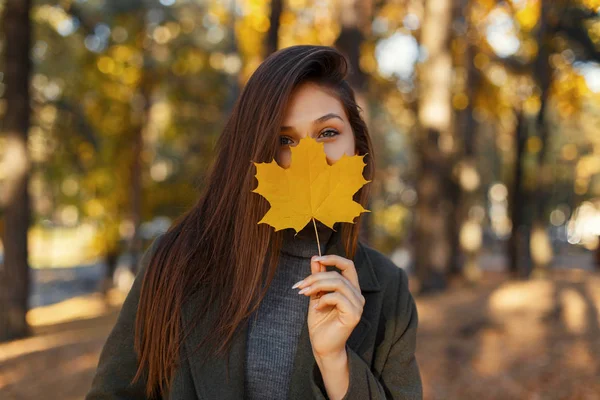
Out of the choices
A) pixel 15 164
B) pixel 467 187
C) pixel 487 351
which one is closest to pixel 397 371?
pixel 487 351

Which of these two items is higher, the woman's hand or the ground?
the woman's hand

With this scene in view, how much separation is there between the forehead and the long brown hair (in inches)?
1.3

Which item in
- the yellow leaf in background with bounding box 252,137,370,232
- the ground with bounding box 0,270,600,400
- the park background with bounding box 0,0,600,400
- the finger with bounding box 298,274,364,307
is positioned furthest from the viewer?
the park background with bounding box 0,0,600,400

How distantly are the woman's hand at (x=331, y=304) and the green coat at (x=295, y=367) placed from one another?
0.11 m

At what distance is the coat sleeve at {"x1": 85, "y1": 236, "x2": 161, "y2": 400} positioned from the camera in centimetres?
203

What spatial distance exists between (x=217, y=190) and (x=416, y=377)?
0.88 metres

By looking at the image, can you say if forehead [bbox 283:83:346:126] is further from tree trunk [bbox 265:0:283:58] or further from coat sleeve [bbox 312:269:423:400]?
tree trunk [bbox 265:0:283:58]

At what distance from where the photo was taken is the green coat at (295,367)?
2.01 m

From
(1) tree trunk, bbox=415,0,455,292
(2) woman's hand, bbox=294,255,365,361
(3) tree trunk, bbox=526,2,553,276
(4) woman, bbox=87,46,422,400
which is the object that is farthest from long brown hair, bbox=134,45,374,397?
(1) tree trunk, bbox=415,0,455,292

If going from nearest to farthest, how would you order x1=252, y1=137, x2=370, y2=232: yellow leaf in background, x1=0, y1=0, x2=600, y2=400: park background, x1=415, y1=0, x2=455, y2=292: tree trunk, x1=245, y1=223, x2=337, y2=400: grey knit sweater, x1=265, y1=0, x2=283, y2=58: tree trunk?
1. x1=252, y1=137, x2=370, y2=232: yellow leaf in background
2. x1=245, y1=223, x2=337, y2=400: grey knit sweater
3. x1=0, y1=0, x2=600, y2=400: park background
4. x1=265, y1=0, x2=283, y2=58: tree trunk
5. x1=415, y1=0, x2=455, y2=292: tree trunk

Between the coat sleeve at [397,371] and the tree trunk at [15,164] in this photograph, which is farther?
the tree trunk at [15,164]

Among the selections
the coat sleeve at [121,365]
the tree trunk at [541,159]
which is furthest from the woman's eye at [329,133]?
the tree trunk at [541,159]

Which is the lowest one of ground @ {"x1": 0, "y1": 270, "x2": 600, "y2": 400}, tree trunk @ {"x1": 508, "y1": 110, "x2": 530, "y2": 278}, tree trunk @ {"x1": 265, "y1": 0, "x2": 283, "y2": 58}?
ground @ {"x1": 0, "y1": 270, "x2": 600, "y2": 400}

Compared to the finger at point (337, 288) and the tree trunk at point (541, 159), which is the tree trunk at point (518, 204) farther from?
the finger at point (337, 288)
